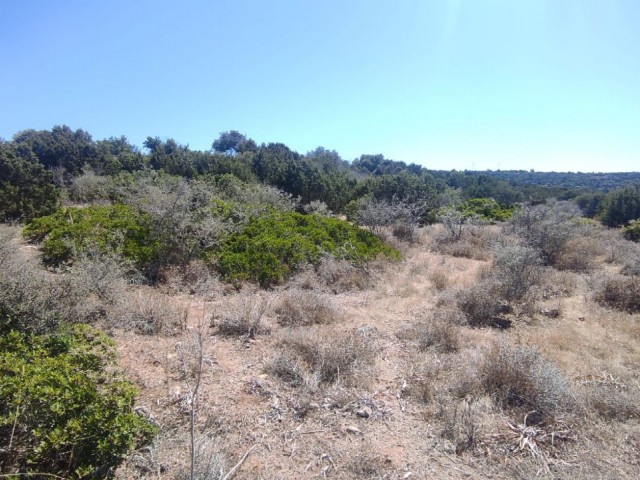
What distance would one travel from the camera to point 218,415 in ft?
10.2

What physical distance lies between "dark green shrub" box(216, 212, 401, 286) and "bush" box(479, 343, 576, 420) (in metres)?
4.54

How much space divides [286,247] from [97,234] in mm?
3925

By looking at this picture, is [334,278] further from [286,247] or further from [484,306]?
[484,306]

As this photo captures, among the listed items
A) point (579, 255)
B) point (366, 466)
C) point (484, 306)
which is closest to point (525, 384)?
point (366, 466)

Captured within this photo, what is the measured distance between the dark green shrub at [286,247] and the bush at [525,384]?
14.9 ft

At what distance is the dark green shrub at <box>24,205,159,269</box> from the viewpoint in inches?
279

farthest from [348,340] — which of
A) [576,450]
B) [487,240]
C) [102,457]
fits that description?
[487,240]

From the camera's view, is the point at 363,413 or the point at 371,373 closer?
the point at 363,413

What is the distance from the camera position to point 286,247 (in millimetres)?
8016

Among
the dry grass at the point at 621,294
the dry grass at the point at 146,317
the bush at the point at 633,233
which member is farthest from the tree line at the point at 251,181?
the dry grass at the point at 146,317

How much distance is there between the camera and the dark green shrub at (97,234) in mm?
7074

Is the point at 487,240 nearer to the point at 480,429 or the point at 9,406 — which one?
the point at 480,429

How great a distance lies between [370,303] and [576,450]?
3863mm

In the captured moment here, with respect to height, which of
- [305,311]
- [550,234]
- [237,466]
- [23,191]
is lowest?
[237,466]
